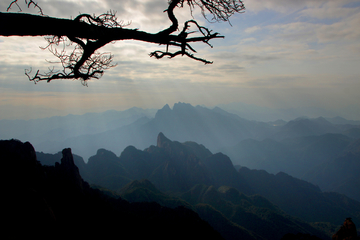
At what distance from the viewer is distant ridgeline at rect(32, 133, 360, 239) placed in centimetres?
9331

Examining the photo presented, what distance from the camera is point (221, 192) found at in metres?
135

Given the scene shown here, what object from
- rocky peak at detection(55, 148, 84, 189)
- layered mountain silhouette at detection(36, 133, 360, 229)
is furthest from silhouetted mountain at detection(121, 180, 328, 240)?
rocky peak at detection(55, 148, 84, 189)

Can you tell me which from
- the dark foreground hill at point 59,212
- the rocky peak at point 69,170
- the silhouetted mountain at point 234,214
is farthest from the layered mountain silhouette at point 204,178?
the dark foreground hill at point 59,212

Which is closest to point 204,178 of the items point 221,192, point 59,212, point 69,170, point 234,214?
point 221,192

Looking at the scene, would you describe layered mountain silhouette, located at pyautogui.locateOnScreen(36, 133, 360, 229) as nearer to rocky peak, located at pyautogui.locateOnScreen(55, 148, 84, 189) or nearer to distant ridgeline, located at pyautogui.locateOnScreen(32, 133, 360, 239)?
distant ridgeline, located at pyautogui.locateOnScreen(32, 133, 360, 239)

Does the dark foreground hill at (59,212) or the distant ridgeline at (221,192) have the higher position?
the dark foreground hill at (59,212)

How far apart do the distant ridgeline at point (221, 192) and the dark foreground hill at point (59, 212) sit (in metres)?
43.2

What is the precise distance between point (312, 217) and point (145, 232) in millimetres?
163306

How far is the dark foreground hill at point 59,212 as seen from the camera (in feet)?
51.6

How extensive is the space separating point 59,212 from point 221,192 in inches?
4922

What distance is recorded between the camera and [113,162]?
15550 cm

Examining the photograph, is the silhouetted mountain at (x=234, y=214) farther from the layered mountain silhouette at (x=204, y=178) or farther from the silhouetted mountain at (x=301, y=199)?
the silhouetted mountain at (x=301, y=199)

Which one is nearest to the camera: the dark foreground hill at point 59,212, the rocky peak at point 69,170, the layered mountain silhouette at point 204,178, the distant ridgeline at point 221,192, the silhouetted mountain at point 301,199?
the dark foreground hill at point 59,212

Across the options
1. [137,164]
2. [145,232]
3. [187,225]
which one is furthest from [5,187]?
[137,164]
